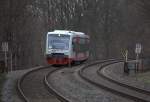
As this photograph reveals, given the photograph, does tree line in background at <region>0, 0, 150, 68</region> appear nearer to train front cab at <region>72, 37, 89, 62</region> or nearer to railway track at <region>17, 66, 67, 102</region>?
train front cab at <region>72, 37, 89, 62</region>

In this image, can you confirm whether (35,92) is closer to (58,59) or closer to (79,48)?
(58,59)

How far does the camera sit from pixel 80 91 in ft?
69.3

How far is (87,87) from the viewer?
75.4 feet

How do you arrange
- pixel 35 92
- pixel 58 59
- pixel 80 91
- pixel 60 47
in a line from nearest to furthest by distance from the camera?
pixel 35 92, pixel 80 91, pixel 60 47, pixel 58 59

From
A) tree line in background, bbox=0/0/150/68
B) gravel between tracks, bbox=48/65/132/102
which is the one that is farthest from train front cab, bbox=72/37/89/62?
tree line in background, bbox=0/0/150/68

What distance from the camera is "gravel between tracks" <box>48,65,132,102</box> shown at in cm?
1831

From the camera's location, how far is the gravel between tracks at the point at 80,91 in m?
18.3

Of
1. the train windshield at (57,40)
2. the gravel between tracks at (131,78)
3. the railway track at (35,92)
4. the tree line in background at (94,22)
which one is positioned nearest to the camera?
the railway track at (35,92)

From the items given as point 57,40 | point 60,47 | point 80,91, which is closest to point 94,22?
point 57,40

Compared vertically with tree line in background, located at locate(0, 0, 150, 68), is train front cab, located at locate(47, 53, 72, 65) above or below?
below

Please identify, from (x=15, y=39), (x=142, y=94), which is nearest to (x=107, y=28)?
(x=15, y=39)

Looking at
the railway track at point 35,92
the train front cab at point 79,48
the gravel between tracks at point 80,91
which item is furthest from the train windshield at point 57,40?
the railway track at point 35,92

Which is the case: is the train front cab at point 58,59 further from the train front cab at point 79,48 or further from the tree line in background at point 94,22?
the tree line in background at point 94,22

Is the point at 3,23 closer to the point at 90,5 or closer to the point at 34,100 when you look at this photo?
the point at 34,100
